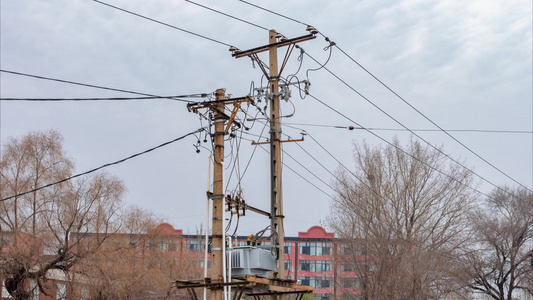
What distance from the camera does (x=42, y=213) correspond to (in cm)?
3988

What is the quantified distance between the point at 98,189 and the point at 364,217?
57.8 ft

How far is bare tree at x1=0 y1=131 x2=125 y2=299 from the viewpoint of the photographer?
129ft

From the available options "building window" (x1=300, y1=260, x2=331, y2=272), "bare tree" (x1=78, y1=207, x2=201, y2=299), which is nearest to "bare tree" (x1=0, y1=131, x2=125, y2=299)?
"bare tree" (x1=78, y1=207, x2=201, y2=299)

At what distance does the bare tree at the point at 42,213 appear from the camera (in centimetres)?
3931

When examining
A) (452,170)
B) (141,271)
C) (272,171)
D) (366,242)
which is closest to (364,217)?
(366,242)

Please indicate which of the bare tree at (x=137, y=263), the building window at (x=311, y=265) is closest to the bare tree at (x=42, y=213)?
the bare tree at (x=137, y=263)

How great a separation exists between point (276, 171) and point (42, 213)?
86.6ft

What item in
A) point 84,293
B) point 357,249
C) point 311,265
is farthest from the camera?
point 311,265

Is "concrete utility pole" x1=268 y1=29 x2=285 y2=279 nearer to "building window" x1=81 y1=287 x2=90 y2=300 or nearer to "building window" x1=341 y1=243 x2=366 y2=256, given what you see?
"building window" x1=341 y1=243 x2=366 y2=256

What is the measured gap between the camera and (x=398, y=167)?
39.0 m

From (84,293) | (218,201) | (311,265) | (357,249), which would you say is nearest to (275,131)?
(218,201)

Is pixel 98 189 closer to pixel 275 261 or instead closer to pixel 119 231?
pixel 119 231

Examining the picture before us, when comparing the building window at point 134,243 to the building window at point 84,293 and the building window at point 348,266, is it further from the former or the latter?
the building window at point 348,266

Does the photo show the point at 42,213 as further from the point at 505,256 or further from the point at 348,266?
the point at 505,256
